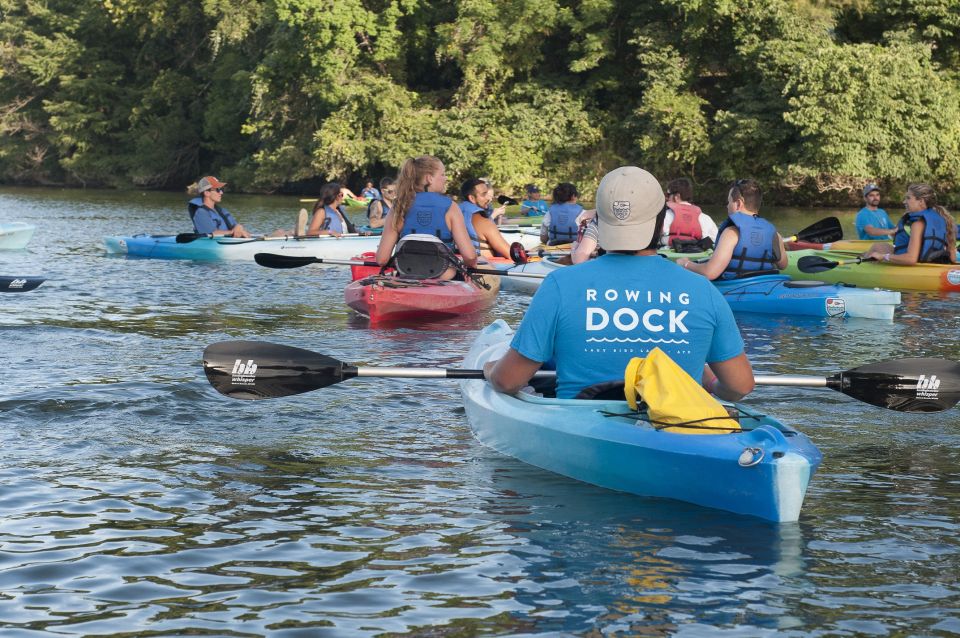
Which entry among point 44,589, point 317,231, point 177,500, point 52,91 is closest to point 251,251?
point 317,231

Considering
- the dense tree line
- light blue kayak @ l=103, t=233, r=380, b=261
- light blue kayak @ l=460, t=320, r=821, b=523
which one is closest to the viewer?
light blue kayak @ l=460, t=320, r=821, b=523

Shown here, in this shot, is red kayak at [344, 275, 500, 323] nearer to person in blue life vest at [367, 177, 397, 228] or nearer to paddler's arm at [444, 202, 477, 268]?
paddler's arm at [444, 202, 477, 268]

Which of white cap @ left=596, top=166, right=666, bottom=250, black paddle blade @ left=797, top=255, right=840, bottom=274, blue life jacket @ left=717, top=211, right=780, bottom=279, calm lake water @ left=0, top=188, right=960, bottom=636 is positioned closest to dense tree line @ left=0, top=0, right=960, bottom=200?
black paddle blade @ left=797, top=255, right=840, bottom=274

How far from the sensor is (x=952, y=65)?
110 feet

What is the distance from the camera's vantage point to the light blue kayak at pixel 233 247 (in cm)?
1567

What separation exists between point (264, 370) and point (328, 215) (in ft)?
33.7

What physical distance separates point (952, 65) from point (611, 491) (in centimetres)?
3171

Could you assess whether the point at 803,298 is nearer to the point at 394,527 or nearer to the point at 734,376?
the point at 734,376

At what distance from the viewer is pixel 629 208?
4.55 m

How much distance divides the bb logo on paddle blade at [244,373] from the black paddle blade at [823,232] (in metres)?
10.4

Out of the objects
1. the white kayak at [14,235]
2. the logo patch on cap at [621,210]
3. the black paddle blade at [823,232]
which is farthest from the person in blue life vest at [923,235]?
the white kayak at [14,235]

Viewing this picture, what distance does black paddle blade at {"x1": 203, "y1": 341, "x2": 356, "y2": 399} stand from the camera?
5.91 metres

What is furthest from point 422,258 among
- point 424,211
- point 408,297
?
point 424,211

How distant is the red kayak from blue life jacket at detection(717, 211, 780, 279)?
2.29m
